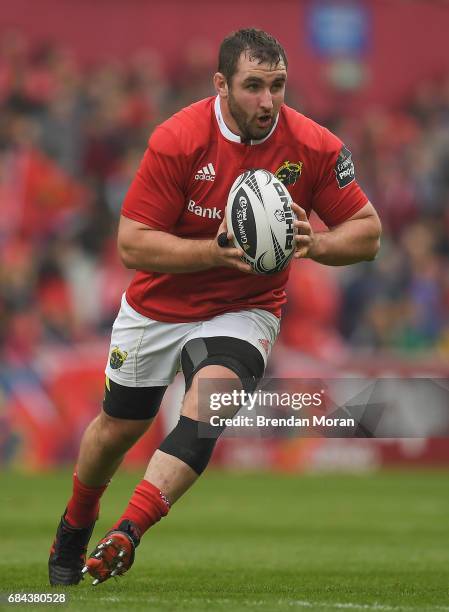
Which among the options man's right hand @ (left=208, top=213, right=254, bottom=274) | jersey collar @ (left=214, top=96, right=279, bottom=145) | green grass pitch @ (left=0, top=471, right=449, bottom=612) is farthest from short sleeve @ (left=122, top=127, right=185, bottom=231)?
green grass pitch @ (left=0, top=471, right=449, bottom=612)

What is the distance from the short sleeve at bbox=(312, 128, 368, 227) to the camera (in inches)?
258

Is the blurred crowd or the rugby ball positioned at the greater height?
the rugby ball

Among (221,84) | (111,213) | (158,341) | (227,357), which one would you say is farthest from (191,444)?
(111,213)

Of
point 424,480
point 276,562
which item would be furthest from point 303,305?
point 276,562

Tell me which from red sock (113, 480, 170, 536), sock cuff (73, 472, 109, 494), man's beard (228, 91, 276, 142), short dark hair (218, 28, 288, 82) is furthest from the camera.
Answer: sock cuff (73, 472, 109, 494)

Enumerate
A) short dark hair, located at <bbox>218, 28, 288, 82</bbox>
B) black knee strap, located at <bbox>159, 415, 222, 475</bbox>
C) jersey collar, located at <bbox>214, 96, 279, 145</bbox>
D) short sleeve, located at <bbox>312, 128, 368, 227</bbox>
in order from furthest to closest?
1. short sleeve, located at <bbox>312, 128, 368, 227</bbox>
2. jersey collar, located at <bbox>214, 96, 279, 145</bbox>
3. short dark hair, located at <bbox>218, 28, 288, 82</bbox>
4. black knee strap, located at <bbox>159, 415, 222, 475</bbox>

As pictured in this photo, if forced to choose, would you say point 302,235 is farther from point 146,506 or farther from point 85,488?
point 85,488

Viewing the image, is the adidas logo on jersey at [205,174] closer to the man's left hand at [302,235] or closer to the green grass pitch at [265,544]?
the man's left hand at [302,235]

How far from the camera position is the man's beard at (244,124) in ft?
20.8

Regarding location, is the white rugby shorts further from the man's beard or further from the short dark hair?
the short dark hair

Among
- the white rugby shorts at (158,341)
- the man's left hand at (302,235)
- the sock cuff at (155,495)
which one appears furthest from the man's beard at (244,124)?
the sock cuff at (155,495)

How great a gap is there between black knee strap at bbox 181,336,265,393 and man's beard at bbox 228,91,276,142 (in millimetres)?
952

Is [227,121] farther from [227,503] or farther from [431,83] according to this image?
[431,83]

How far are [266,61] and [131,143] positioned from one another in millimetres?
11834
